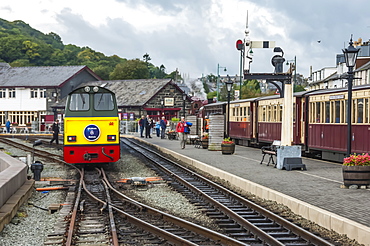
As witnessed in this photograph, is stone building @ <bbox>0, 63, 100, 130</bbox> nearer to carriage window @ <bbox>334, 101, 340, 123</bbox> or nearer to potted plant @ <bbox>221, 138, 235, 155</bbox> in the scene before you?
potted plant @ <bbox>221, 138, 235, 155</bbox>

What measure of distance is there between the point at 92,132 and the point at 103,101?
4.02ft

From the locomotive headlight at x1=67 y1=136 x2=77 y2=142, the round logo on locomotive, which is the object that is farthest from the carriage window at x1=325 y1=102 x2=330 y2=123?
the locomotive headlight at x1=67 y1=136 x2=77 y2=142

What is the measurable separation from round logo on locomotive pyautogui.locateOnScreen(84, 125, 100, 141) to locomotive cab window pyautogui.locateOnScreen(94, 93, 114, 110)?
0.75m

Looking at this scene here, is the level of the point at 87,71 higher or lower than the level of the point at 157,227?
higher

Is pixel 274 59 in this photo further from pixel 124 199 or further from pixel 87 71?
pixel 87 71

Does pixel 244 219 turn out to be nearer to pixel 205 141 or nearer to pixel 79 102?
pixel 79 102

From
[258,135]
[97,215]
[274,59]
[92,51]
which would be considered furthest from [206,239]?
[92,51]

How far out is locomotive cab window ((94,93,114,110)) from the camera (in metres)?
20.6

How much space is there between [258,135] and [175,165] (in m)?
10.7

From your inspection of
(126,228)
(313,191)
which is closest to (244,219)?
(126,228)

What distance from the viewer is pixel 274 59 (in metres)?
21.5

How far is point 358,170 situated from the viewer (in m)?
13.7

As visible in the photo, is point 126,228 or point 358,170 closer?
point 126,228

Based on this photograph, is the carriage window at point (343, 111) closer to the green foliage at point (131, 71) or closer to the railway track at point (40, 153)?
the railway track at point (40, 153)
